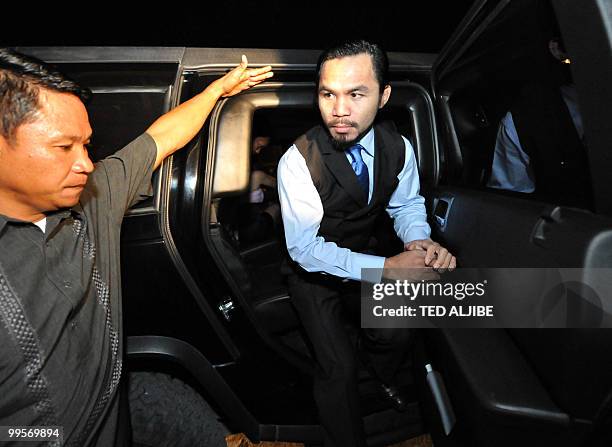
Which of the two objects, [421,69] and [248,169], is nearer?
[248,169]

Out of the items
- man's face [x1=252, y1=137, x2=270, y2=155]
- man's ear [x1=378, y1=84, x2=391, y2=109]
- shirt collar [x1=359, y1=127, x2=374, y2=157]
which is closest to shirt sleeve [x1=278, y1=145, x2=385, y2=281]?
shirt collar [x1=359, y1=127, x2=374, y2=157]

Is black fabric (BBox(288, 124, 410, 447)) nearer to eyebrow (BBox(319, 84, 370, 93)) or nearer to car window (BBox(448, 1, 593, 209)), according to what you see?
eyebrow (BBox(319, 84, 370, 93))

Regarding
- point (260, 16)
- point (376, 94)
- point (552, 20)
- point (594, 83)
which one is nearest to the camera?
point (594, 83)

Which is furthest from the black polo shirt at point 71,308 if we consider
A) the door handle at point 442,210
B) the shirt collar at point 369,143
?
the door handle at point 442,210

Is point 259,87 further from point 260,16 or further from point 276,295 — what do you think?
point 276,295

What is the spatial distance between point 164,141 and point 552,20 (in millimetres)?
1202

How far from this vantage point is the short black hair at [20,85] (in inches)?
33.0

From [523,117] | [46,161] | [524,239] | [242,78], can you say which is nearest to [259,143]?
[242,78]

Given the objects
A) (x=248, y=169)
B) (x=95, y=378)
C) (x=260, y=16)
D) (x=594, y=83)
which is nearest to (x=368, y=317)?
(x=248, y=169)

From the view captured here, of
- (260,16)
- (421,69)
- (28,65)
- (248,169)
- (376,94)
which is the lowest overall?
(248,169)

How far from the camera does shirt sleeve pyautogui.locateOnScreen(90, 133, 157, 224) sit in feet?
3.97

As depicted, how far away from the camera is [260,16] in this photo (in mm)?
1640

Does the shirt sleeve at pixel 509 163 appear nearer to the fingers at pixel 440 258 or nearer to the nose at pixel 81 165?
the fingers at pixel 440 258

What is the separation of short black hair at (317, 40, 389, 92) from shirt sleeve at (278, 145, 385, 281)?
1.18 ft
